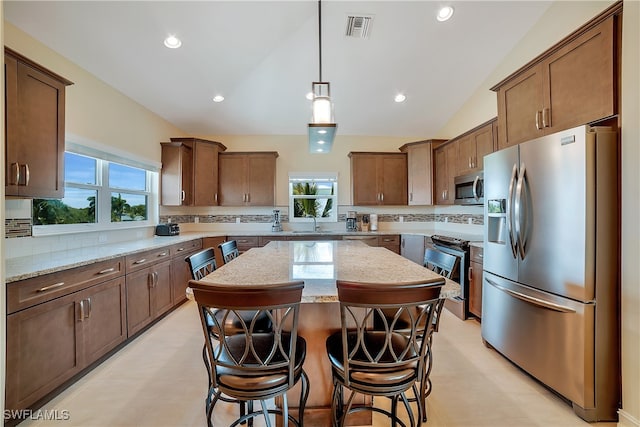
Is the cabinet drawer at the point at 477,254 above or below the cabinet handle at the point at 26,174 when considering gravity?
below

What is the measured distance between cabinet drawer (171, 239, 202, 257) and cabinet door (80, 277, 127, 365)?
973 millimetres

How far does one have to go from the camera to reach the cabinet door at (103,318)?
223cm

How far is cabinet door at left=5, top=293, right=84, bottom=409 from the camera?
1.69 metres

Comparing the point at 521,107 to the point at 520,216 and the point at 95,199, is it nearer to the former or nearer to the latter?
the point at 520,216

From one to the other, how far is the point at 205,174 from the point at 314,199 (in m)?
1.92

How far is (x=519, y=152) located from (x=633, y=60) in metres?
0.74

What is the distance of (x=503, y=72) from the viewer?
12.3 ft

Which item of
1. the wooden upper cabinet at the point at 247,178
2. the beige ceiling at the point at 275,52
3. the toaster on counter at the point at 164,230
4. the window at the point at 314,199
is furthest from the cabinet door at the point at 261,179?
the toaster on counter at the point at 164,230

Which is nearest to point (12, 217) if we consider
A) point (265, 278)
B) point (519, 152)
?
point (265, 278)

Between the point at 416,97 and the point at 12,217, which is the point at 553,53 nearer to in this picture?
the point at 416,97

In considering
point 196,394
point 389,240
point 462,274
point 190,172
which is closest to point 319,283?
point 196,394

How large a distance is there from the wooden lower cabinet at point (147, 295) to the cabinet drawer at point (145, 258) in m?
0.05

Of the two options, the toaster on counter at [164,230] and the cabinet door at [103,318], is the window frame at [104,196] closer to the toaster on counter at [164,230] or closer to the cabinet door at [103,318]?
the toaster on counter at [164,230]

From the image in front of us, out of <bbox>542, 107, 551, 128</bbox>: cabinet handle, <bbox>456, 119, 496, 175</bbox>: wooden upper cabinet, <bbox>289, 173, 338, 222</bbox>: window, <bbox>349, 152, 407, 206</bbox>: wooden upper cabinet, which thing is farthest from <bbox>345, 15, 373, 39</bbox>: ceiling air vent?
<bbox>289, 173, 338, 222</bbox>: window
